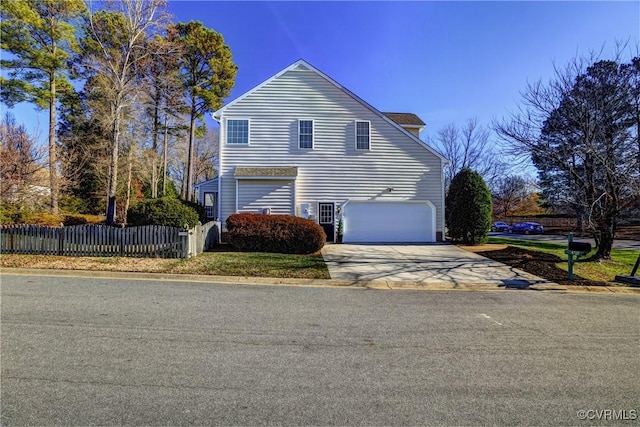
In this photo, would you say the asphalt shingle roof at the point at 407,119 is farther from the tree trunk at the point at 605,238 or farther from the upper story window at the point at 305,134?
the tree trunk at the point at 605,238

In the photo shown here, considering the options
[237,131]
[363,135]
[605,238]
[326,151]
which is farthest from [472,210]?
[237,131]

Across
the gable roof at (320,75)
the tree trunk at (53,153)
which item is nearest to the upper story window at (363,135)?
the gable roof at (320,75)

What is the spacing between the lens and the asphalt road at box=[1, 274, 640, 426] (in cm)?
298

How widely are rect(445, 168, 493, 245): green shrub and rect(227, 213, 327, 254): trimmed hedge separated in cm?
807

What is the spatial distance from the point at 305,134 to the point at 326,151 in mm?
1417

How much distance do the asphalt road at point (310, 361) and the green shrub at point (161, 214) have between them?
7124 millimetres

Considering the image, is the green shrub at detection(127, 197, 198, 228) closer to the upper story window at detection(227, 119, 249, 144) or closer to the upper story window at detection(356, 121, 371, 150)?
the upper story window at detection(227, 119, 249, 144)

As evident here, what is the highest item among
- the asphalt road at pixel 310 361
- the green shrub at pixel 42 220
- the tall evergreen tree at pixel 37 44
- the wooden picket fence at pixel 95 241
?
the tall evergreen tree at pixel 37 44

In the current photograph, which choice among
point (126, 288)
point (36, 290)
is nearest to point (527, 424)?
point (126, 288)

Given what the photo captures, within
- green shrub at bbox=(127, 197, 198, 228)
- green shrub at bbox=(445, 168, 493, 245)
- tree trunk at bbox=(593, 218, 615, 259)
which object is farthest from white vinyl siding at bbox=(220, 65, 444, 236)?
tree trunk at bbox=(593, 218, 615, 259)

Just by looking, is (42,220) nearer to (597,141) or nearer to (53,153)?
(53,153)

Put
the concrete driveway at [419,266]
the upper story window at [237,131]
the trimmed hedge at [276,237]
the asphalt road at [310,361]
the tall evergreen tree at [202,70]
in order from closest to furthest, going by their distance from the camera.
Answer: the asphalt road at [310,361], the concrete driveway at [419,266], the trimmed hedge at [276,237], the upper story window at [237,131], the tall evergreen tree at [202,70]

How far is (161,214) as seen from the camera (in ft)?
46.3

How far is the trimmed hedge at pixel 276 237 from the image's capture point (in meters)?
13.9
